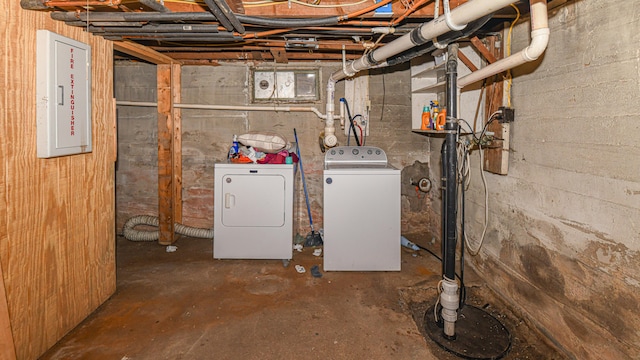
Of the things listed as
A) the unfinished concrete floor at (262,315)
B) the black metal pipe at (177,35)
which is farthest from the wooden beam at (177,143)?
the black metal pipe at (177,35)

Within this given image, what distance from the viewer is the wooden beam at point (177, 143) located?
140 inches

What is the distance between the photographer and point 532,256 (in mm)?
2029

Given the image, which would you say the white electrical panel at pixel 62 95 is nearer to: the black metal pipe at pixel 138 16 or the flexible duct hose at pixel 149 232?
the black metal pipe at pixel 138 16

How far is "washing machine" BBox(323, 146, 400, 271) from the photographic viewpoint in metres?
2.81

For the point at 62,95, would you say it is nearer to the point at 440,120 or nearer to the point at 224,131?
the point at 224,131

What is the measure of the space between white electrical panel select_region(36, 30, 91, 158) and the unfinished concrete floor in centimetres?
110

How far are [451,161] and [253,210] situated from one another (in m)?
1.83

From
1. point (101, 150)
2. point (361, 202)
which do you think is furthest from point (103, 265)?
point (361, 202)

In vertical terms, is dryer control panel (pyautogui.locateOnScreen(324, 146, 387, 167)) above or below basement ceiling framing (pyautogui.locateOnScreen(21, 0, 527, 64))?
below

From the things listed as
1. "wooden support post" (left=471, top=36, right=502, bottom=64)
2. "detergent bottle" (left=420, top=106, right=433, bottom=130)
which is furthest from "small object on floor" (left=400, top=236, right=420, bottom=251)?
"wooden support post" (left=471, top=36, right=502, bottom=64)

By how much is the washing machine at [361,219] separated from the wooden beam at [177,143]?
183cm

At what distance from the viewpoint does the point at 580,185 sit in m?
1.67

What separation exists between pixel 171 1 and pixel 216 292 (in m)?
1.97

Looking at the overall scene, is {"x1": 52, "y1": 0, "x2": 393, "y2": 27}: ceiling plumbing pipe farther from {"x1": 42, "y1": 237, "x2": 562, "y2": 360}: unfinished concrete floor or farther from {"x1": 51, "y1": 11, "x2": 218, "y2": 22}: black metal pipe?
{"x1": 42, "y1": 237, "x2": 562, "y2": 360}: unfinished concrete floor
